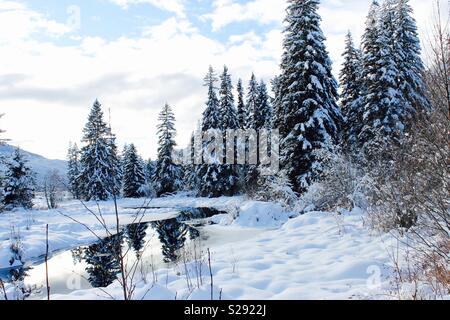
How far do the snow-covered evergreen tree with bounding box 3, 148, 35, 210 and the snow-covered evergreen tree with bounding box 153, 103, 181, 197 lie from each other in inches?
499

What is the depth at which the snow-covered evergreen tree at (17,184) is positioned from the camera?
3300 cm

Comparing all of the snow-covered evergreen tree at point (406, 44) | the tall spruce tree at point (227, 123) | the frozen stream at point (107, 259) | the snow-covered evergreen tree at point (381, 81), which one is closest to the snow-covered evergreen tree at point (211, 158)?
the tall spruce tree at point (227, 123)

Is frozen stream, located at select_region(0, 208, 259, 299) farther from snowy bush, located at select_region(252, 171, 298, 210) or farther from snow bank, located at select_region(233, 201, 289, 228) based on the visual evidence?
snowy bush, located at select_region(252, 171, 298, 210)

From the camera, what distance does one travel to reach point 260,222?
15188 mm

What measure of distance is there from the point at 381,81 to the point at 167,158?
23999mm

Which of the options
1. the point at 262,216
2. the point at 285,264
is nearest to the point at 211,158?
the point at 262,216

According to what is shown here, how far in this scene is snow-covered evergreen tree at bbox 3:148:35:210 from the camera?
108 feet

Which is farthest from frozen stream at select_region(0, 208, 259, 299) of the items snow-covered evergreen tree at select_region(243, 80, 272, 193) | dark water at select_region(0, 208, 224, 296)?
snow-covered evergreen tree at select_region(243, 80, 272, 193)

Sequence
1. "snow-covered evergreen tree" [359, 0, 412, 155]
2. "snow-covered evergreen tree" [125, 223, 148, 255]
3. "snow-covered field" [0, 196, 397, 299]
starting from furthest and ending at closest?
"snow-covered evergreen tree" [359, 0, 412, 155] < "snow-covered evergreen tree" [125, 223, 148, 255] < "snow-covered field" [0, 196, 397, 299]

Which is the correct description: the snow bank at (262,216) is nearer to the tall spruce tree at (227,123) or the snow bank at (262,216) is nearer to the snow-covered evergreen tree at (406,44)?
the snow-covered evergreen tree at (406,44)

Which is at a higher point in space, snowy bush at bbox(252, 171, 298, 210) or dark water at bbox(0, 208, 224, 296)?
snowy bush at bbox(252, 171, 298, 210)

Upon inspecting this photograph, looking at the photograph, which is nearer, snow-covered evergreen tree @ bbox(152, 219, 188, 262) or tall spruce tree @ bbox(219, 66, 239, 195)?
snow-covered evergreen tree @ bbox(152, 219, 188, 262)

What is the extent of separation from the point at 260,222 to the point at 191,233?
2.98 metres
